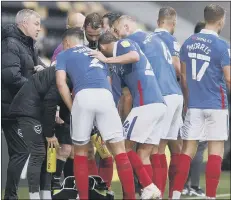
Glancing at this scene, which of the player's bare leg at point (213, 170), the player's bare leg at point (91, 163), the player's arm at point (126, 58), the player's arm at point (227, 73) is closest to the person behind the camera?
the player's arm at point (126, 58)

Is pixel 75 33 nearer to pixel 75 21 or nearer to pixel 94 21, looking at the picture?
pixel 94 21

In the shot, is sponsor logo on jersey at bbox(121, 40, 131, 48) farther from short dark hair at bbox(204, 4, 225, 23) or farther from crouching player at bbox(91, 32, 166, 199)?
short dark hair at bbox(204, 4, 225, 23)

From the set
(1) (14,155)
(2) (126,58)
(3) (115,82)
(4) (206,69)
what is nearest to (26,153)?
(1) (14,155)

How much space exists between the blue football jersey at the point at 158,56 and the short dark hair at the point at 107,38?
1.35ft

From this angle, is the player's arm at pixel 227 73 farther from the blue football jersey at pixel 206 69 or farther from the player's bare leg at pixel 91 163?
the player's bare leg at pixel 91 163

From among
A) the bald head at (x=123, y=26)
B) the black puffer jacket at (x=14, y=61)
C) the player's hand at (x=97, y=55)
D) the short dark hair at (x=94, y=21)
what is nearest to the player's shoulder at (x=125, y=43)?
the player's hand at (x=97, y=55)

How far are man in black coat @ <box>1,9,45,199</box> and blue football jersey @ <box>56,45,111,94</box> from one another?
0.73 meters

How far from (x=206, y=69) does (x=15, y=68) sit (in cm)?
191

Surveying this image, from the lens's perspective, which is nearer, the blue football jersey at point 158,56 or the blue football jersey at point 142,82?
the blue football jersey at point 142,82

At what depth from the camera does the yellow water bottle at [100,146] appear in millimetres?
10492

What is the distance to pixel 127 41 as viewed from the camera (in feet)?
31.9

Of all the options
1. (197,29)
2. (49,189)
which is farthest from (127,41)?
(197,29)

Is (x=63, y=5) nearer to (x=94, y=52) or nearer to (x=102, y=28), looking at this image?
(x=102, y=28)

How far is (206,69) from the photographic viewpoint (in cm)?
1020
